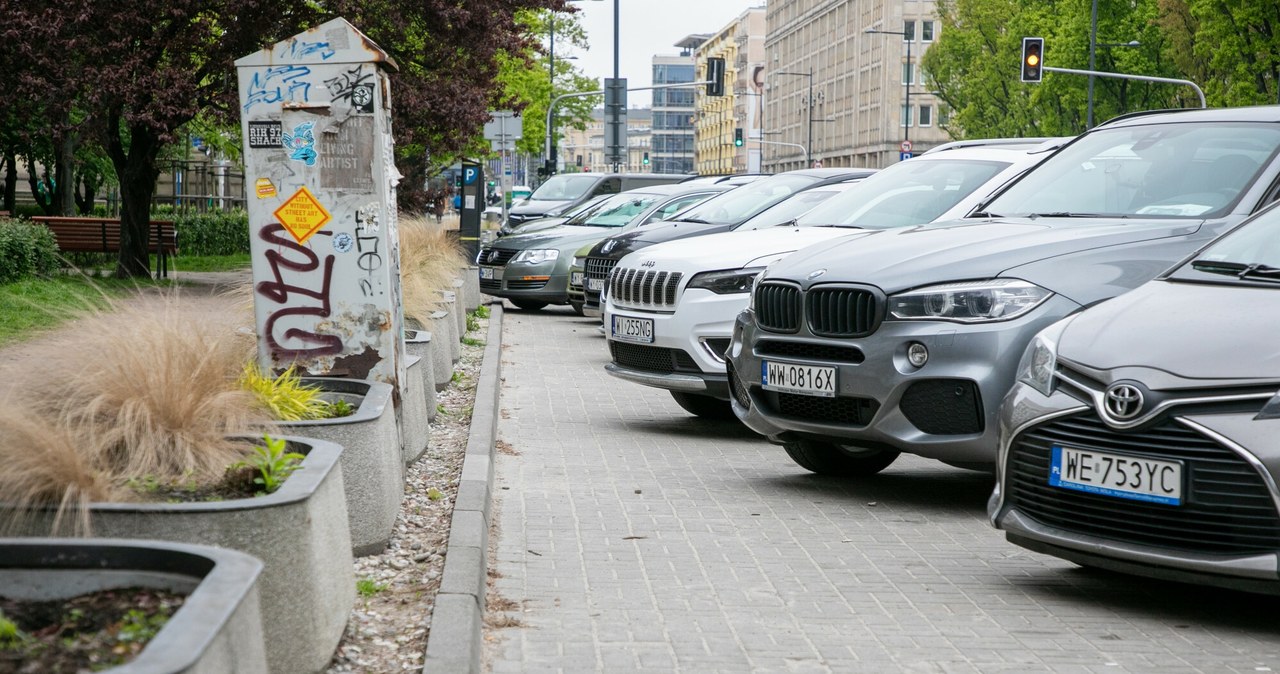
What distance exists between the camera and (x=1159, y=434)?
4766mm

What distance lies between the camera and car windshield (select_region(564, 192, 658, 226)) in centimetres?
2031

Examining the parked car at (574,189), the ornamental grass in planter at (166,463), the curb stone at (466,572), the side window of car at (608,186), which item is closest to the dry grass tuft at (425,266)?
the curb stone at (466,572)

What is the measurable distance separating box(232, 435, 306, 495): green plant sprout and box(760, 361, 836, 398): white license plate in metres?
3.06

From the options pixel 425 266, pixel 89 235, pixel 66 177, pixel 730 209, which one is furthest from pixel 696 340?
pixel 66 177

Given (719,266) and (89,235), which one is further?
(89,235)

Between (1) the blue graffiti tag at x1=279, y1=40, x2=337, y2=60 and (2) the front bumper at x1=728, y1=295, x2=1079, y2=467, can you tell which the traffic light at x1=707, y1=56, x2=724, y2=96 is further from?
(1) the blue graffiti tag at x1=279, y1=40, x2=337, y2=60

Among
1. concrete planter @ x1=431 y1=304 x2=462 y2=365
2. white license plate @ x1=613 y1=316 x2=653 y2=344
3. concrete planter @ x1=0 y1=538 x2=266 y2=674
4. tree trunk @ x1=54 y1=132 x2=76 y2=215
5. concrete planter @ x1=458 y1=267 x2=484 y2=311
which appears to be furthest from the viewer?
tree trunk @ x1=54 y1=132 x2=76 y2=215

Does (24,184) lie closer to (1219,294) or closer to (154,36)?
(154,36)

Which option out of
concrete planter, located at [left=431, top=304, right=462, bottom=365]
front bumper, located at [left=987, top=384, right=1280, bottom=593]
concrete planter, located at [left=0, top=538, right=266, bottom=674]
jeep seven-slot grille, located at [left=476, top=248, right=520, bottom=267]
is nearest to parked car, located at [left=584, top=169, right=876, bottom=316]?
concrete planter, located at [left=431, top=304, right=462, bottom=365]

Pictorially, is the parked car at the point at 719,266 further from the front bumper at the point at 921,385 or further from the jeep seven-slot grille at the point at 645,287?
the front bumper at the point at 921,385

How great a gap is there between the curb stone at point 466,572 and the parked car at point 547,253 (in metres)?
10.6

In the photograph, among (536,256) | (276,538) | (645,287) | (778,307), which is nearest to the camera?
(276,538)

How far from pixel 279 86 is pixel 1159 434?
12.5 ft

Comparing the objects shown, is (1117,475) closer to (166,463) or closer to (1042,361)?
(1042,361)
